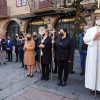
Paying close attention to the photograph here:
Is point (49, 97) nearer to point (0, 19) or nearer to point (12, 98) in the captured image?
point (12, 98)

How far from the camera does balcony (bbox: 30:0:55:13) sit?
40.3 ft

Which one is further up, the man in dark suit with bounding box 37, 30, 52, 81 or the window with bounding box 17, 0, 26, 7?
the window with bounding box 17, 0, 26, 7

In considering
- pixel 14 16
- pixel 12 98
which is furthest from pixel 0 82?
pixel 14 16

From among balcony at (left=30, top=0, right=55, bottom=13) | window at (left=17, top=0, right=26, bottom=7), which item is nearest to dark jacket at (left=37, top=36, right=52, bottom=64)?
balcony at (left=30, top=0, right=55, bottom=13)

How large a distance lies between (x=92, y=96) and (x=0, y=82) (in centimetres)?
340

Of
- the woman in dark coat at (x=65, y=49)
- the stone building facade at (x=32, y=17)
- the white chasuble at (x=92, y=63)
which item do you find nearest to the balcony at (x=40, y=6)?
the stone building facade at (x=32, y=17)

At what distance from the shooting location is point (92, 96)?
3443mm

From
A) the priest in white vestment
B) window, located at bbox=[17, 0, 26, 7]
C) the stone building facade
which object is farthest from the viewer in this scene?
window, located at bbox=[17, 0, 26, 7]

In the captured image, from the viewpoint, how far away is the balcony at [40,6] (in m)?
12.3

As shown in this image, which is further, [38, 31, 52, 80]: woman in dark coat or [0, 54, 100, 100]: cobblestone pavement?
[38, 31, 52, 80]: woman in dark coat

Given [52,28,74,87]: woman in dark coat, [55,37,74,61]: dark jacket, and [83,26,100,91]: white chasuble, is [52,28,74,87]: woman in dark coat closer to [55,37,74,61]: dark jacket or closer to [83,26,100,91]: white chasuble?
[55,37,74,61]: dark jacket

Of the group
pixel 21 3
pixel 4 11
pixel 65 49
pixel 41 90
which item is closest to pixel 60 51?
pixel 65 49

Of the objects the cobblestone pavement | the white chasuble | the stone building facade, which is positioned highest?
the stone building facade

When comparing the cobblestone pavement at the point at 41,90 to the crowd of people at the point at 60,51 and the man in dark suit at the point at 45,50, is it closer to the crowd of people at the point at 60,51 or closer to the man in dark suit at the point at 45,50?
the crowd of people at the point at 60,51
